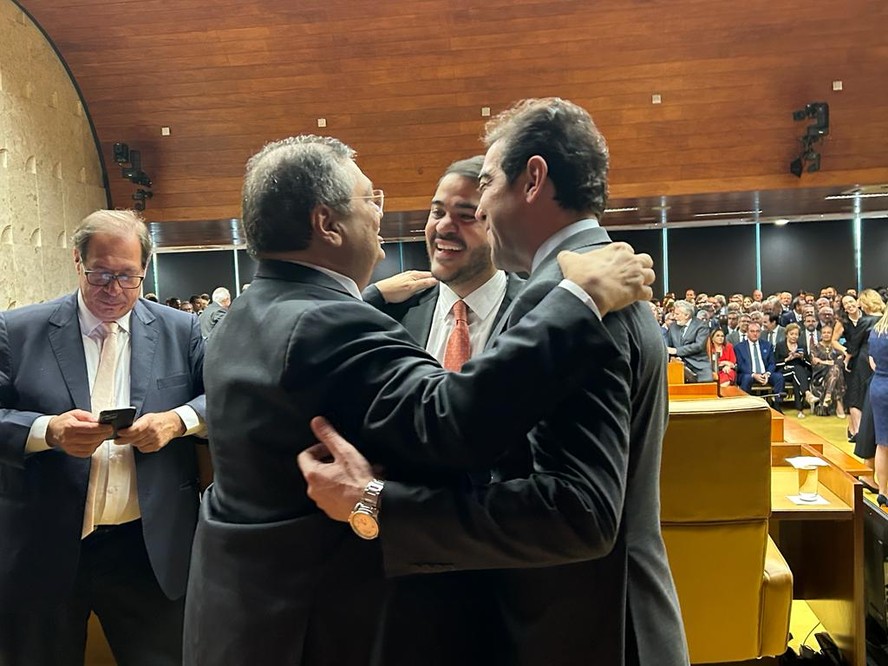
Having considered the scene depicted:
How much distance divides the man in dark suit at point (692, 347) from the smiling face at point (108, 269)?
22.3 ft

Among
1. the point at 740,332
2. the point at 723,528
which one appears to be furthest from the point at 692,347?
the point at 723,528

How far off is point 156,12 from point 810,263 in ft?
52.7

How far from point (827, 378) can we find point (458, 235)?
882 cm

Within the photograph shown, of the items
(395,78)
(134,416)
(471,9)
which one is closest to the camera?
(134,416)

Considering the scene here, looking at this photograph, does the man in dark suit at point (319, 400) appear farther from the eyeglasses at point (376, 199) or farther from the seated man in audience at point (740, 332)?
the seated man in audience at point (740, 332)

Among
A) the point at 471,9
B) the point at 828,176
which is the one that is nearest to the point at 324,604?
the point at 471,9

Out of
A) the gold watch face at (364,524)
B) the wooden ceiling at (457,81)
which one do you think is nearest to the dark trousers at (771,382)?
the wooden ceiling at (457,81)

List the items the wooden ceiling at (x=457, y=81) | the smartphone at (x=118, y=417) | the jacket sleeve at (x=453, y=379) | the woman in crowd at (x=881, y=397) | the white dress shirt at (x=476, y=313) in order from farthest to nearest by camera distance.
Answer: the wooden ceiling at (x=457, y=81), the woman in crowd at (x=881, y=397), the white dress shirt at (x=476, y=313), the smartphone at (x=118, y=417), the jacket sleeve at (x=453, y=379)

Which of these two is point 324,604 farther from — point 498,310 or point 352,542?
point 498,310

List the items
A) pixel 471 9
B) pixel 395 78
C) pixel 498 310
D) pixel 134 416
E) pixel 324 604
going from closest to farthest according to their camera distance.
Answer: pixel 324 604 < pixel 134 416 < pixel 498 310 < pixel 471 9 < pixel 395 78

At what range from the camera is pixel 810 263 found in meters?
17.8

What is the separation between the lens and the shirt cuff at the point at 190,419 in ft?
6.17

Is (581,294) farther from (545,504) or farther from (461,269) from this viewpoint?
(461,269)

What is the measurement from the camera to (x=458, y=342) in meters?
1.97
